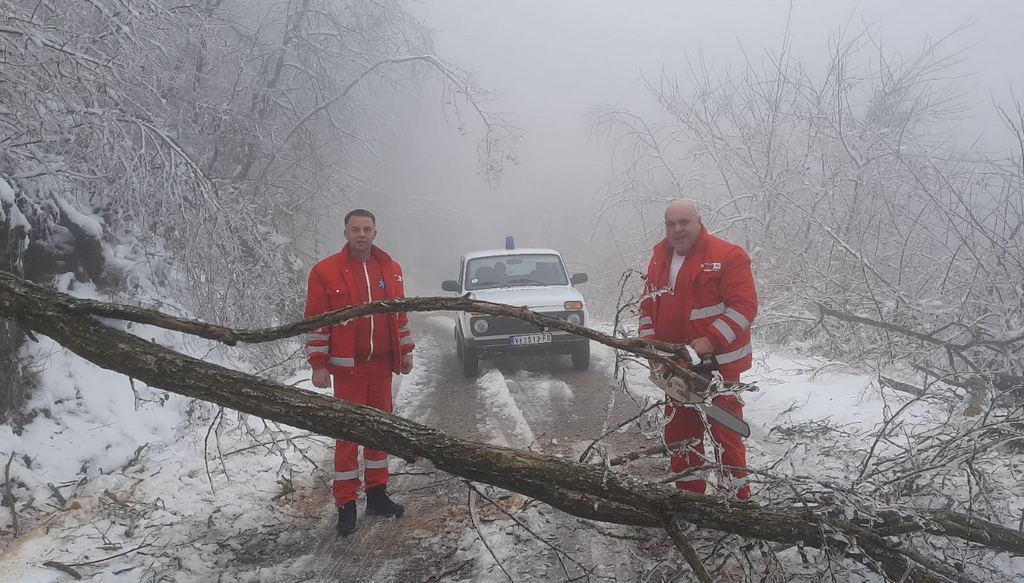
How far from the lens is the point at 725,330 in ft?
10.2

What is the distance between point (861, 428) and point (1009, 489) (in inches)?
54.4

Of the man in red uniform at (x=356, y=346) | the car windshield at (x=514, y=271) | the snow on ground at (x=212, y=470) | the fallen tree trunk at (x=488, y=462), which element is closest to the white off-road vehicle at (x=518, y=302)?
the car windshield at (x=514, y=271)

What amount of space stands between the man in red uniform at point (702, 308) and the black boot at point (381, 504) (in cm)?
178

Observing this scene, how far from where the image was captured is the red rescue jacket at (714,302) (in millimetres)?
3160

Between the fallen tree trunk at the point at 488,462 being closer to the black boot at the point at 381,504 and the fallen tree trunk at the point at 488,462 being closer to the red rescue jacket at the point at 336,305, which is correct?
the red rescue jacket at the point at 336,305

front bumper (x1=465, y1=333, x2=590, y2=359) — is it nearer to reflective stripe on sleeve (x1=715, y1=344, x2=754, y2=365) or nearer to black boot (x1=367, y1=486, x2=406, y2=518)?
black boot (x1=367, y1=486, x2=406, y2=518)

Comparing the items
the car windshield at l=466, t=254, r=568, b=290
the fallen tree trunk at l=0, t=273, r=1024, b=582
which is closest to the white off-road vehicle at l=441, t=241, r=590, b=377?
the car windshield at l=466, t=254, r=568, b=290

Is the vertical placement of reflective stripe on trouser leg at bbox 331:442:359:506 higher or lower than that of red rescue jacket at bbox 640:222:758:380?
lower

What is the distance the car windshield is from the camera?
28.2 ft

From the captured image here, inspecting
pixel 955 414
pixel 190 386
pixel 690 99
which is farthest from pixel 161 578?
pixel 690 99

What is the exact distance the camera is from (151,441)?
16.2 feet

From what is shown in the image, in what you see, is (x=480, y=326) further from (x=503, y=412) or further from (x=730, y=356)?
(x=730, y=356)

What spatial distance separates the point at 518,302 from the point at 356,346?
13.6ft

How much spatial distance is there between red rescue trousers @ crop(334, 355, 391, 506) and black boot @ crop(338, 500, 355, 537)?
1.2 inches
